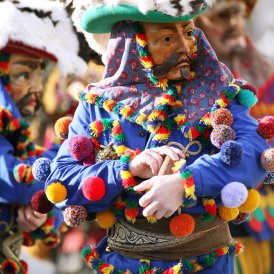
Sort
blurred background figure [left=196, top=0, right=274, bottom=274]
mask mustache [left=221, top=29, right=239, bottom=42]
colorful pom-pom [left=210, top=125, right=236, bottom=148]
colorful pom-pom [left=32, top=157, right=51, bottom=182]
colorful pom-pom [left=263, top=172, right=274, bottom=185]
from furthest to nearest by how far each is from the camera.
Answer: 1. mask mustache [left=221, top=29, right=239, bottom=42]
2. blurred background figure [left=196, top=0, right=274, bottom=274]
3. colorful pom-pom [left=32, top=157, right=51, bottom=182]
4. colorful pom-pom [left=263, top=172, right=274, bottom=185]
5. colorful pom-pom [left=210, top=125, right=236, bottom=148]

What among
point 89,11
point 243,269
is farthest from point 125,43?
point 243,269

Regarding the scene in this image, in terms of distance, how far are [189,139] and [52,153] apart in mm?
1684

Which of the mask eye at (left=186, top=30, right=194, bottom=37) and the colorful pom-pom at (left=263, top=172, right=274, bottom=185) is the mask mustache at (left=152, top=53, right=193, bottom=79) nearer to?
the mask eye at (left=186, top=30, right=194, bottom=37)

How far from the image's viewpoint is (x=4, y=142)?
476 centimetres

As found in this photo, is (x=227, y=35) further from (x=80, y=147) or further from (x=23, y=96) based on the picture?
(x=80, y=147)

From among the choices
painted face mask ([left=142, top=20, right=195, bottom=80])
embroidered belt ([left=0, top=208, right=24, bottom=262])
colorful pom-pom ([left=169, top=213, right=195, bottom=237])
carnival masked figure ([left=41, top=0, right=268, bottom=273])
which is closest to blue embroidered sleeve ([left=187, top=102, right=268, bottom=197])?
carnival masked figure ([left=41, top=0, right=268, bottom=273])

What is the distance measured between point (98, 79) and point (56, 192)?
3350 millimetres

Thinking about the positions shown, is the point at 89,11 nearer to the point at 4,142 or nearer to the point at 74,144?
the point at 74,144

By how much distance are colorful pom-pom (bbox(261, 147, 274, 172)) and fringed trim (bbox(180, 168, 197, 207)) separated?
298 millimetres

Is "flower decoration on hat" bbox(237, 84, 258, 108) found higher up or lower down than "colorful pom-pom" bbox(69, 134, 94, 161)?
higher up

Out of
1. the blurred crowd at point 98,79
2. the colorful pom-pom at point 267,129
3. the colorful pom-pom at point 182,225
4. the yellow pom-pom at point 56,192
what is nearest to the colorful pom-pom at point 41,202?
the yellow pom-pom at point 56,192

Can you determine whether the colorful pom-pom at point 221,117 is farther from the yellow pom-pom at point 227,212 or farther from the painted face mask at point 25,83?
the painted face mask at point 25,83

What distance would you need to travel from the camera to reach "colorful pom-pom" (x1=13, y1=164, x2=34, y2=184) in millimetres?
4602

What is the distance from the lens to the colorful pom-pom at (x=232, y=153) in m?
3.00
